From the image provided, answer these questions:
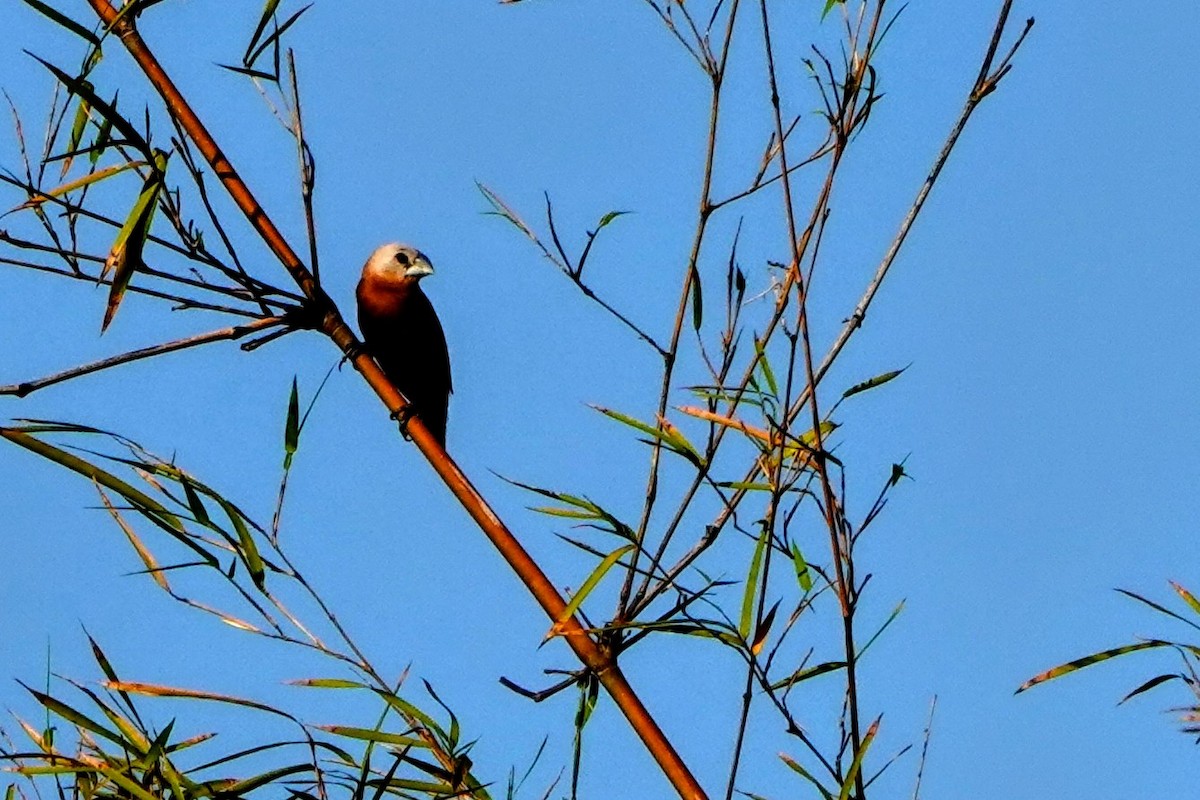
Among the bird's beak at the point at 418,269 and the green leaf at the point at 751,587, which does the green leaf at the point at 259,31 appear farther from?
the bird's beak at the point at 418,269

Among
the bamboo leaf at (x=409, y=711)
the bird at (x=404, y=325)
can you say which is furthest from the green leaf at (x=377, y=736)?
the bird at (x=404, y=325)

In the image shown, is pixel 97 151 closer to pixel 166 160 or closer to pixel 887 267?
pixel 166 160

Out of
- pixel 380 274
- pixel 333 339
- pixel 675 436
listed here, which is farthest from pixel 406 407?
pixel 380 274

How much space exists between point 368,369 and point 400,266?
2862 millimetres

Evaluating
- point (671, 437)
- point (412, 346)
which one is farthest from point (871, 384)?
point (412, 346)

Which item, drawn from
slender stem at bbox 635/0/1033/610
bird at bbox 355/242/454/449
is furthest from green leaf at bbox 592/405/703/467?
bird at bbox 355/242/454/449

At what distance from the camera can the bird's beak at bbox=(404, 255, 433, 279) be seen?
5.13 m

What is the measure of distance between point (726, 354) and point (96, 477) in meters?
0.91

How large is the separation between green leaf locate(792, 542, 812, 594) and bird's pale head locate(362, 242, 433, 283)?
3.16 meters

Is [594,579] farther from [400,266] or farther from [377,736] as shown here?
[400,266]

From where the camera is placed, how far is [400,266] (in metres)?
5.18

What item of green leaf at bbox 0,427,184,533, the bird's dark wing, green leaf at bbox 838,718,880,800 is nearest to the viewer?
green leaf at bbox 838,718,880,800

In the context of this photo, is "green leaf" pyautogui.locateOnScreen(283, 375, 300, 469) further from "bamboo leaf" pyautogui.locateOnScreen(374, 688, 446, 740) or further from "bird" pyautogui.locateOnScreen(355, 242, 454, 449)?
"bird" pyautogui.locateOnScreen(355, 242, 454, 449)

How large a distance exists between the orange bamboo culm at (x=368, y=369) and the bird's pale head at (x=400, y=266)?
2756 mm
